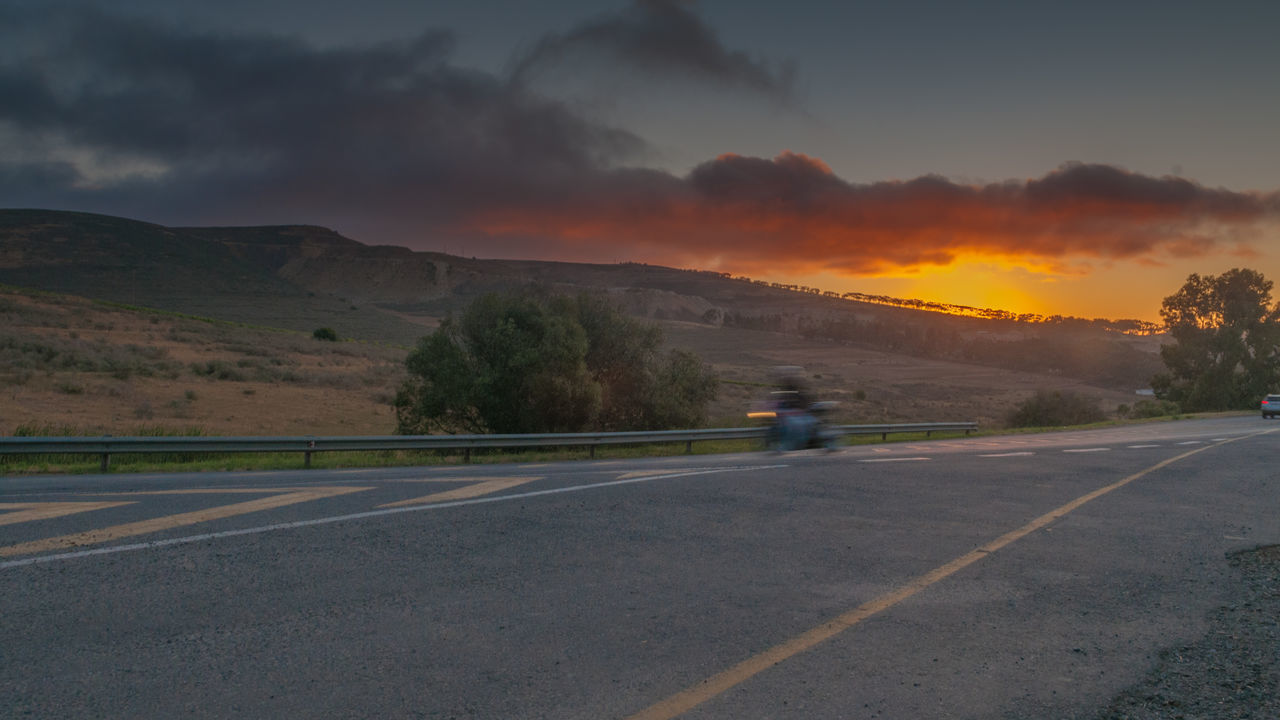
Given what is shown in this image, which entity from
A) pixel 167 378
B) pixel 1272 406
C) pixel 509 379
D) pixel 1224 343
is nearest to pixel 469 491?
pixel 509 379

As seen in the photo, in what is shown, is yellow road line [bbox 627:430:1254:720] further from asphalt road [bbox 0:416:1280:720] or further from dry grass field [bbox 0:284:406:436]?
dry grass field [bbox 0:284:406:436]

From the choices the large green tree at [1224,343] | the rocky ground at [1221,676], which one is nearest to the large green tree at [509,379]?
the rocky ground at [1221,676]

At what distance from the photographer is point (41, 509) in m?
8.66

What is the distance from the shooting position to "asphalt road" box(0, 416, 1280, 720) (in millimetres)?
4203

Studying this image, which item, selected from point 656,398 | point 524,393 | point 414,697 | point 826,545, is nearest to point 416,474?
point 826,545

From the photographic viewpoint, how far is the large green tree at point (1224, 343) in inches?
2505

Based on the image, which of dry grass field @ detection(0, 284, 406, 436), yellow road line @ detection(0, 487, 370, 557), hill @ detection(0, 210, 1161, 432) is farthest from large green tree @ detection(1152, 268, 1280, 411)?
yellow road line @ detection(0, 487, 370, 557)

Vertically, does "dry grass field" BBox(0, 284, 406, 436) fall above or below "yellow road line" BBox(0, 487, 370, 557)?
below

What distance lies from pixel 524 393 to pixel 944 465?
17968 millimetres

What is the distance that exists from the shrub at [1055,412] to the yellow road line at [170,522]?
187 ft

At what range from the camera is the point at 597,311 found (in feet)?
119

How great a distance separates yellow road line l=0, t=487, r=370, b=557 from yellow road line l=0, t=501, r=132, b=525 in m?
1.13

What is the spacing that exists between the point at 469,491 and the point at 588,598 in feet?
16.9

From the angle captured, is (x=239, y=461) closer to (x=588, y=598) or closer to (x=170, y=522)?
(x=170, y=522)
